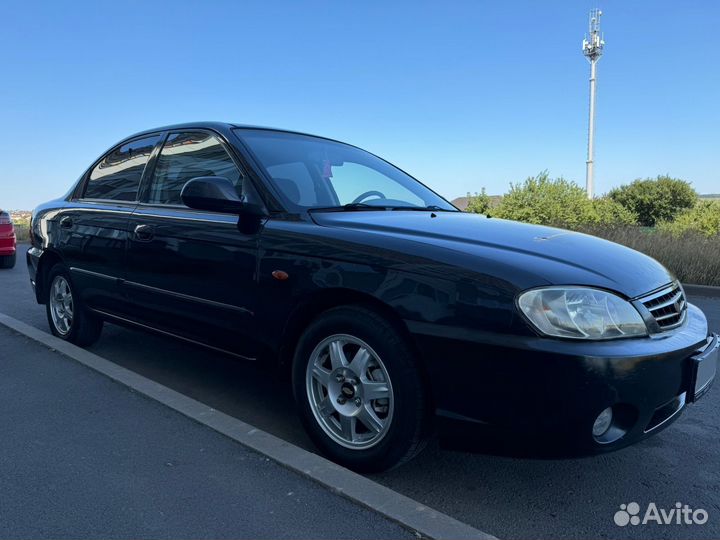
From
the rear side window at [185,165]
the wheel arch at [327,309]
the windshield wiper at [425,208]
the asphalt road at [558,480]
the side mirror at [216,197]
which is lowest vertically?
the asphalt road at [558,480]

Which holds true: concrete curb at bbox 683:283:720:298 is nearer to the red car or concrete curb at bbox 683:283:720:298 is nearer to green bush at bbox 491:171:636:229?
the red car

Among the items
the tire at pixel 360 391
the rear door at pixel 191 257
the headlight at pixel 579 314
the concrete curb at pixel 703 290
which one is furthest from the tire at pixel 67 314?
the concrete curb at pixel 703 290

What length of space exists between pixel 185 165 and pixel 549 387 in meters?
2.67

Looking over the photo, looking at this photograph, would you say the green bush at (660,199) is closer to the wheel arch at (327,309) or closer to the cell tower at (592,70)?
the cell tower at (592,70)

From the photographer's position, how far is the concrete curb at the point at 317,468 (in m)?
2.16

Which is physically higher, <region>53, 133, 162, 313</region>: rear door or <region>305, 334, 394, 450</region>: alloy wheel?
<region>53, 133, 162, 313</region>: rear door

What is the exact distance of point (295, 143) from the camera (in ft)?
12.3

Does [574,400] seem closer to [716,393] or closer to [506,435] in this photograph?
[506,435]

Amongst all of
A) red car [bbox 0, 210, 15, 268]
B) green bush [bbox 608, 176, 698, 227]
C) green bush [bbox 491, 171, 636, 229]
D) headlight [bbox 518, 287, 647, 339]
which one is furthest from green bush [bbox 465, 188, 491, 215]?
headlight [bbox 518, 287, 647, 339]

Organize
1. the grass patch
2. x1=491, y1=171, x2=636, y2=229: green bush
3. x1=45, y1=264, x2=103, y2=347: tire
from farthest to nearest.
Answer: x1=491, y1=171, x2=636, y2=229: green bush, the grass patch, x1=45, y1=264, x2=103, y2=347: tire

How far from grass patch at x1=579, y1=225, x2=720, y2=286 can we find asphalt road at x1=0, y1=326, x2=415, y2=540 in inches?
329

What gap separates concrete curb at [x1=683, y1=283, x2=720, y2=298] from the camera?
27.2ft

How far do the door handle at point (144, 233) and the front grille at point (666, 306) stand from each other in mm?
2760

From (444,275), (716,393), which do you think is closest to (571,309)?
(444,275)
